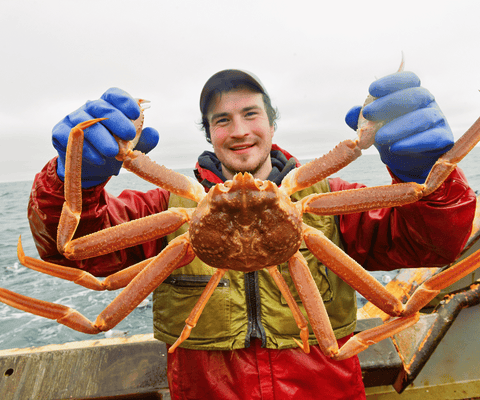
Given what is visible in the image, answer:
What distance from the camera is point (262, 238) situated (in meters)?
1.34

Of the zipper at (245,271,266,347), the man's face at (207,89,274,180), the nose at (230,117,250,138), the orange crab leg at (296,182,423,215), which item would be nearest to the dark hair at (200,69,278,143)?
the man's face at (207,89,274,180)

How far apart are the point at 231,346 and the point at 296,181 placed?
3.49 feet

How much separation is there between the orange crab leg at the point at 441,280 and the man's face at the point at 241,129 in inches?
54.3

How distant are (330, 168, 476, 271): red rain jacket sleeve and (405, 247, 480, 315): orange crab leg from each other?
188 mm

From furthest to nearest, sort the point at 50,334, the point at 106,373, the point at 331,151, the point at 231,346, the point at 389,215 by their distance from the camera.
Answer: the point at 50,334 < the point at 106,373 < the point at 389,215 < the point at 231,346 < the point at 331,151

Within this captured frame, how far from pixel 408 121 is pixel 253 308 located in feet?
4.51

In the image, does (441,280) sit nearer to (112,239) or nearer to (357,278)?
(357,278)

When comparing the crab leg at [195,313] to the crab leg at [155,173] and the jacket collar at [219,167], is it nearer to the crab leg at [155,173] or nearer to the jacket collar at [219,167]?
the crab leg at [155,173]

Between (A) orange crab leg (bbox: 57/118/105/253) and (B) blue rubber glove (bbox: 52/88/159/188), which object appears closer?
(A) orange crab leg (bbox: 57/118/105/253)

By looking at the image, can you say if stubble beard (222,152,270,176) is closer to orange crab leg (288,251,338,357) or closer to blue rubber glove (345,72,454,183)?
blue rubber glove (345,72,454,183)

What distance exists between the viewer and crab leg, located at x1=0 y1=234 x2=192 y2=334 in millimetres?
1477

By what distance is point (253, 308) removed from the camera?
183cm

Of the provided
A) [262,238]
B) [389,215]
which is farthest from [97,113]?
[389,215]

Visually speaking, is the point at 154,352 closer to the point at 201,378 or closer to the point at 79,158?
the point at 201,378
